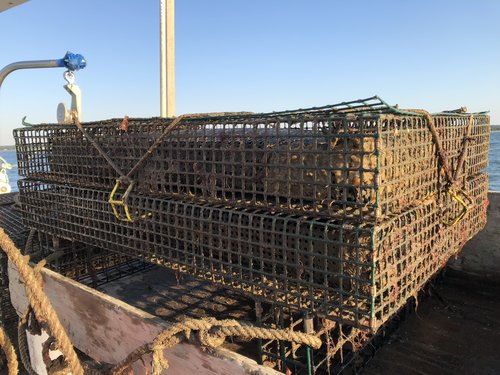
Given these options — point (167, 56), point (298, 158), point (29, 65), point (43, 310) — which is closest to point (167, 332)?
point (43, 310)

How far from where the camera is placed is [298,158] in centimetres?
270

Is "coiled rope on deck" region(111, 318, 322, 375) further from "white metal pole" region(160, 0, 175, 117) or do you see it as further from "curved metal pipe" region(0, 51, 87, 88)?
"white metal pole" region(160, 0, 175, 117)

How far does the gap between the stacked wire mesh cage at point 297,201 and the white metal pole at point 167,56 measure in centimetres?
250

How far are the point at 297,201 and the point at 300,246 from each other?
319 mm

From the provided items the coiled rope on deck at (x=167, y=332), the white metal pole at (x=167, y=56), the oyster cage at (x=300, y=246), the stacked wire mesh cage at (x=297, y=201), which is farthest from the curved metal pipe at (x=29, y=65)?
the coiled rope on deck at (x=167, y=332)

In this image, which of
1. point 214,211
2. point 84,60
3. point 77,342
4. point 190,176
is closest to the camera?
point 214,211

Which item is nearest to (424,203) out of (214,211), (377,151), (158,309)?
(377,151)

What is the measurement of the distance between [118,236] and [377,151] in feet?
8.87

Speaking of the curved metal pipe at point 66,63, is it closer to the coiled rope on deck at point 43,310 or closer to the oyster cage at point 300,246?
the oyster cage at point 300,246

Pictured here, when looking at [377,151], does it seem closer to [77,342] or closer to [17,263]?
[17,263]

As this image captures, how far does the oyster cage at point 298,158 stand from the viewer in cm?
241

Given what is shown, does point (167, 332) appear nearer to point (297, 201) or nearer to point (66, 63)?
point (297, 201)

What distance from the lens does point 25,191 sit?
4.94m

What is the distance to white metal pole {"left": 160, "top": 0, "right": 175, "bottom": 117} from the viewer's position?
6.44m
